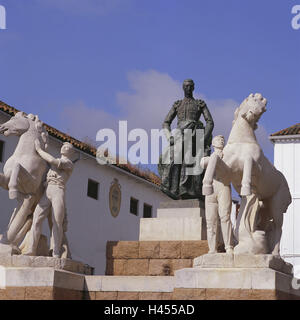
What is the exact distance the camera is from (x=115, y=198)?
1170 inches

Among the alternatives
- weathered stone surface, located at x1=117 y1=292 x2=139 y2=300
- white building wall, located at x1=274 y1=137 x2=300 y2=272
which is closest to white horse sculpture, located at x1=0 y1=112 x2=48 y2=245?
weathered stone surface, located at x1=117 y1=292 x2=139 y2=300

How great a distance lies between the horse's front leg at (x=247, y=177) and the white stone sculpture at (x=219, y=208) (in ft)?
1.11

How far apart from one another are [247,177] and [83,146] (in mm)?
17731

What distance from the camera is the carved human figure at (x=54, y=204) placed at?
10859mm

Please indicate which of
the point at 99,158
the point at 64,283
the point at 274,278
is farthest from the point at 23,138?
the point at 99,158

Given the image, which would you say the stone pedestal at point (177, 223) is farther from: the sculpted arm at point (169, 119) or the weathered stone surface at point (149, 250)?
the sculpted arm at point (169, 119)

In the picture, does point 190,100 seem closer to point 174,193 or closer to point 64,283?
point 174,193

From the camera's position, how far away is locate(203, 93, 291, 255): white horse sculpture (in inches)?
396

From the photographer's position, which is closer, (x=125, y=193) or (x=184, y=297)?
(x=184, y=297)

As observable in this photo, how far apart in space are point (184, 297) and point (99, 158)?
18310 millimetres

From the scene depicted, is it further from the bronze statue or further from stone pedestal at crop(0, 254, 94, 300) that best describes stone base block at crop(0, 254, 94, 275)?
the bronze statue

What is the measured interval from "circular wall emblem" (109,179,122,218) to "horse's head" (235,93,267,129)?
752 inches
